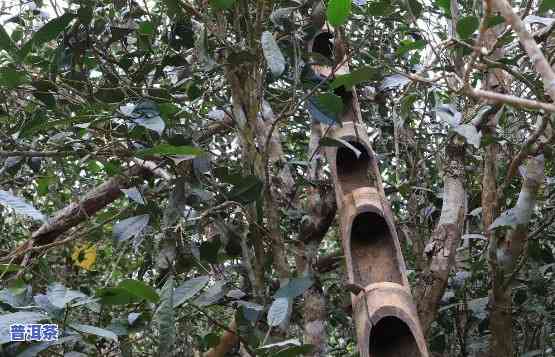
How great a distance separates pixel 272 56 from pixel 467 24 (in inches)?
12.1

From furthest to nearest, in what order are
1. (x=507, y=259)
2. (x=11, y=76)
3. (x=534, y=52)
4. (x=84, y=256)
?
(x=84, y=256)
(x=507, y=259)
(x=11, y=76)
(x=534, y=52)

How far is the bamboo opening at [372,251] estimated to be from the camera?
3.57 feet

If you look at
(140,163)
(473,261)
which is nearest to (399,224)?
(473,261)

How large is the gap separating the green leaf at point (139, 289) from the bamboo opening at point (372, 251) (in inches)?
14.1

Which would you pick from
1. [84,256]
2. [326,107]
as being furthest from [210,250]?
[84,256]

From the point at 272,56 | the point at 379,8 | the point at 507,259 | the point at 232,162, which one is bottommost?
the point at 507,259

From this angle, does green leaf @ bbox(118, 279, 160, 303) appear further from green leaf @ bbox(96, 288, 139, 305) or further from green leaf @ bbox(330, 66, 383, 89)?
green leaf @ bbox(330, 66, 383, 89)

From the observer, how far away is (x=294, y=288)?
99cm

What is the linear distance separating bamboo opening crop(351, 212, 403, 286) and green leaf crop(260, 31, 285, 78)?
286 millimetres

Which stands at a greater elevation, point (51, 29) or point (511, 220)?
point (51, 29)

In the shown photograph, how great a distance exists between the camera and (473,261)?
5.48 ft

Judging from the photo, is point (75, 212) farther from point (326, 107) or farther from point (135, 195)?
point (326, 107)

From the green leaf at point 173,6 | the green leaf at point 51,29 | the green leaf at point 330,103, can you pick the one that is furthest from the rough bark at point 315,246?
the green leaf at point 51,29

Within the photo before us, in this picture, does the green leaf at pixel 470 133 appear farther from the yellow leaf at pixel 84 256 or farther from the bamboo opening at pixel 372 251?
the yellow leaf at pixel 84 256
